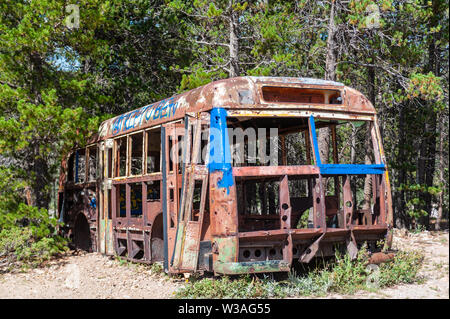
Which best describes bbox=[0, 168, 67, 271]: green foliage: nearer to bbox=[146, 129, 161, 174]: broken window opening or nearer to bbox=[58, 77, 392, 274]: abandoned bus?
bbox=[58, 77, 392, 274]: abandoned bus

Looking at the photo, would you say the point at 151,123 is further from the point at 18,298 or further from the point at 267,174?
the point at 18,298

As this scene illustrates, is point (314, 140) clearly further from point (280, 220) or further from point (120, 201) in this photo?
point (120, 201)

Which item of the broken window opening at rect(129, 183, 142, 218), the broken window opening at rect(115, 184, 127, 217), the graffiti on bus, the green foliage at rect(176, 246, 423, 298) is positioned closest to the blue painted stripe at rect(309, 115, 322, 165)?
the green foliage at rect(176, 246, 423, 298)

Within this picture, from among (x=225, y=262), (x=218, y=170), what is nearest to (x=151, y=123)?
(x=218, y=170)

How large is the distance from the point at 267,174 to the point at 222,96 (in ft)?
4.12

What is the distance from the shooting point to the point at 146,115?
9.24m

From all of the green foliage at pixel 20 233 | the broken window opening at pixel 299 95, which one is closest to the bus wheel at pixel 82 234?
the green foliage at pixel 20 233

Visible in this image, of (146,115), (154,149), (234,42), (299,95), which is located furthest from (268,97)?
(234,42)

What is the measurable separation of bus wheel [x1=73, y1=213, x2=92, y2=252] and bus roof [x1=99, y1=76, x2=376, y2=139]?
16.4 ft

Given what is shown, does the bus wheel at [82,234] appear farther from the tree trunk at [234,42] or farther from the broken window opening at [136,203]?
the tree trunk at [234,42]

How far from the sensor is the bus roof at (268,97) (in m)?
7.26

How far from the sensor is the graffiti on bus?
854 cm

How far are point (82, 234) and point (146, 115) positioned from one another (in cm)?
452

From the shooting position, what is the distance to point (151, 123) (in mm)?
8977
